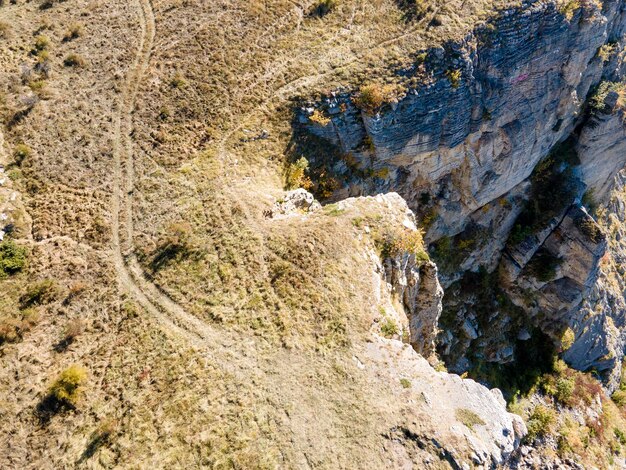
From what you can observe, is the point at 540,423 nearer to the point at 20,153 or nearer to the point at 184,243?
the point at 184,243

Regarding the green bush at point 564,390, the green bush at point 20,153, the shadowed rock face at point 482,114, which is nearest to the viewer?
the green bush at point 20,153

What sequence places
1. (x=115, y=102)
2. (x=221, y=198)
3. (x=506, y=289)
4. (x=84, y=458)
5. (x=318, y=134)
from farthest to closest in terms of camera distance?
(x=506, y=289), (x=318, y=134), (x=115, y=102), (x=221, y=198), (x=84, y=458)

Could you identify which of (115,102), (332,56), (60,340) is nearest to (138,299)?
(60,340)

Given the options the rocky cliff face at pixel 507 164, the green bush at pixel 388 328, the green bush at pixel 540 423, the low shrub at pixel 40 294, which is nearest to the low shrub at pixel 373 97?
the rocky cliff face at pixel 507 164

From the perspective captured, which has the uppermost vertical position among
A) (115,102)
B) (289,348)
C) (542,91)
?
(542,91)

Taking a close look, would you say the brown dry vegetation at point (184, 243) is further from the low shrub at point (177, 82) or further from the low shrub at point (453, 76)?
the low shrub at point (453, 76)

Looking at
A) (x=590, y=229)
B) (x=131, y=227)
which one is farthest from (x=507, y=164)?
(x=131, y=227)

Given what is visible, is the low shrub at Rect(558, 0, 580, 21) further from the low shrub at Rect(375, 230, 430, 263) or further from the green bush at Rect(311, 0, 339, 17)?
the low shrub at Rect(375, 230, 430, 263)

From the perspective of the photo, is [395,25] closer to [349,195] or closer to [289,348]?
[349,195]
